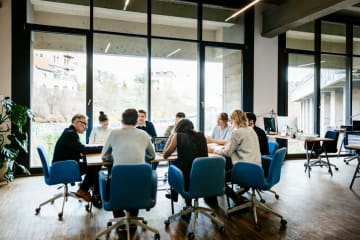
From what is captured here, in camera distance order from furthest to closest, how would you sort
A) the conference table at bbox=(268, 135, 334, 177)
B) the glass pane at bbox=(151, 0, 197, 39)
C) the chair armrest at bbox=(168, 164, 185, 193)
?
the glass pane at bbox=(151, 0, 197, 39) → the conference table at bbox=(268, 135, 334, 177) → the chair armrest at bbox=(168, 164, 185, 193)

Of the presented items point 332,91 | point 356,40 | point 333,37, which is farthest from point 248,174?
point 356,40

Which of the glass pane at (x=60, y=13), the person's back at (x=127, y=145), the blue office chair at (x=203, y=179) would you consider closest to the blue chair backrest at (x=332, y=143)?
the blue office chair at (x=203, y=179)

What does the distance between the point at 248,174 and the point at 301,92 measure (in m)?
5.37

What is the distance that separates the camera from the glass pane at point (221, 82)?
6672 mm

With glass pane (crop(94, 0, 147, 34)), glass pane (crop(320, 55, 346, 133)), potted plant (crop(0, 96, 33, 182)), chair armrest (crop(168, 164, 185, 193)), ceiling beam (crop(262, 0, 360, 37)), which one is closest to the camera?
chair armrest (crop(168, 164, 185, 193))

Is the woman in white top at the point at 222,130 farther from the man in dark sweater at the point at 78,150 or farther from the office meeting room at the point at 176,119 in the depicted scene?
the man in dark sweater at the point at 78,150

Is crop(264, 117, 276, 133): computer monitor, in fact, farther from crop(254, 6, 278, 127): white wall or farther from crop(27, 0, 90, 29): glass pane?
crop(27, 0, 90, 29): glass pane

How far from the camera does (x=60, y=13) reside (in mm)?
5562

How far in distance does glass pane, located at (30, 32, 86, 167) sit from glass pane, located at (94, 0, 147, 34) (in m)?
0.56

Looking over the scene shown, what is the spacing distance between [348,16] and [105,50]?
21.6 feet

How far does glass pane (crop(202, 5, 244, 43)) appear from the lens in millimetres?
6625

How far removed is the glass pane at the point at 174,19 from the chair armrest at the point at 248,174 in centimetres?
400

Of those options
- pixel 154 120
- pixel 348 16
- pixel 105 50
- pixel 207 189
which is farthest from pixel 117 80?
pixel 348 16

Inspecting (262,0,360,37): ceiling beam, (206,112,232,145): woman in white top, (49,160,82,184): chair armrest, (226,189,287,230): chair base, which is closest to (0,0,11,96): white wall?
(49,160,82,184): chair armrest
